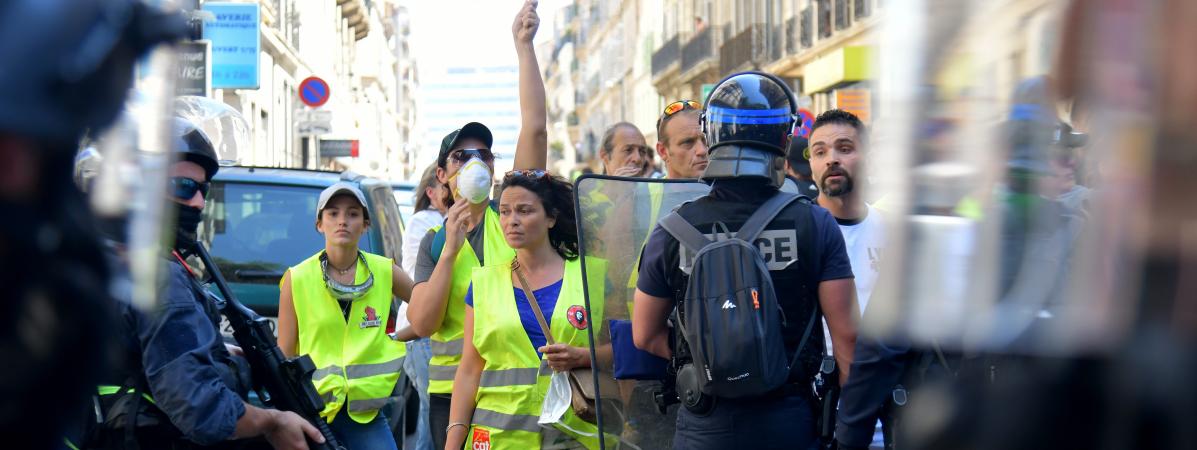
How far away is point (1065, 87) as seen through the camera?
157 centimetres

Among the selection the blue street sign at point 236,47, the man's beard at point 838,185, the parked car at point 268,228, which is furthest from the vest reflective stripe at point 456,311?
the blue street sign at point 236,47

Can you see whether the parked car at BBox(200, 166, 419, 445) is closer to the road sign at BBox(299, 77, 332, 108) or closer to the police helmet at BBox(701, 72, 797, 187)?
the police helmet at BBox(701, 72, 797, 187)

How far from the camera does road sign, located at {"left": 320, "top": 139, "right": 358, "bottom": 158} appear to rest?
97.2 feet

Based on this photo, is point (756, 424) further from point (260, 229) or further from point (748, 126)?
point (260, 229)

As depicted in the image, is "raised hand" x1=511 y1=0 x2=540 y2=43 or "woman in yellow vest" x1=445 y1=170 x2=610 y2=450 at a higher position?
"raised hand" x1=511 y1=0 x2=540 y2=43

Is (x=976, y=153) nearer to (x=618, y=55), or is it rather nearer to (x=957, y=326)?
(x=957, y=326)

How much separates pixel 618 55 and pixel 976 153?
236 ft

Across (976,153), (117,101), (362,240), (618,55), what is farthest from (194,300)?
(618,55)

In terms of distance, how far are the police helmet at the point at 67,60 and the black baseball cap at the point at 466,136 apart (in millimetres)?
4486

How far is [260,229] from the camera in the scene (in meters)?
8.14

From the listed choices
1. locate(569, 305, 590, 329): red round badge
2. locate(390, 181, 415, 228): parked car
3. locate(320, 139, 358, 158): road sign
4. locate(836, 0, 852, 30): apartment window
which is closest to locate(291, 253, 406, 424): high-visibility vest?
locate(569, 305, 590, 329): red round badge

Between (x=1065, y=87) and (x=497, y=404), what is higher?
(x=1065, y=87)

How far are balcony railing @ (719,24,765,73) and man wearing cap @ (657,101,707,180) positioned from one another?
1175 inches

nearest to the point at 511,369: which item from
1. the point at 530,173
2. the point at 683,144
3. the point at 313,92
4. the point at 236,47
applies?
the point at 530,173
